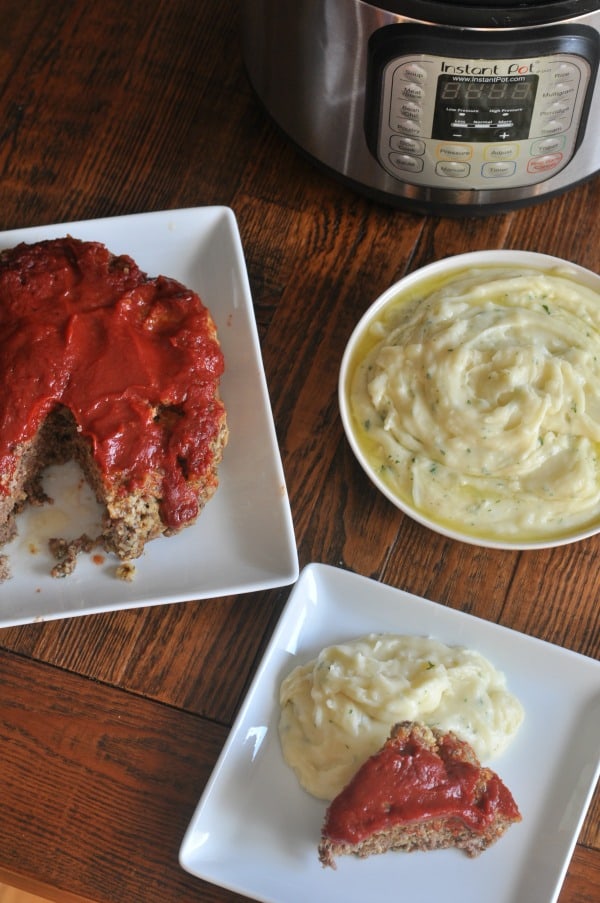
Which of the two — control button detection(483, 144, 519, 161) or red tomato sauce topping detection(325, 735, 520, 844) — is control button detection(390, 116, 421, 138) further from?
red tomato sauce topping detection(325, 735, 520, 844)

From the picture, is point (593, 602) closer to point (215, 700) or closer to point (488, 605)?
point (488, 605)

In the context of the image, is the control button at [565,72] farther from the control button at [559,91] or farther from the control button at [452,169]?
the control button at [452,169]

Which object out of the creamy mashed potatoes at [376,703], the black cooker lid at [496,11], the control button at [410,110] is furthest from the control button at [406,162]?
the creamy mashed potatoes at [376,703]

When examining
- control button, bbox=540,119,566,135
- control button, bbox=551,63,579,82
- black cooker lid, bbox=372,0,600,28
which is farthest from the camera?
control button, bbox=540,119,566,135

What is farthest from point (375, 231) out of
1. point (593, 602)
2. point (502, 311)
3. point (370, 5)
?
point (593, 602)

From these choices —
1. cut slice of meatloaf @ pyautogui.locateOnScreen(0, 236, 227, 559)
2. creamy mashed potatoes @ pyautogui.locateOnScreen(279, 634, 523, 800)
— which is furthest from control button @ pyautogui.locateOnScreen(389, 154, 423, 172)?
creamy mashed potatoes @ pyautogui.locateOnScreen(279, 634, 523, 800)
